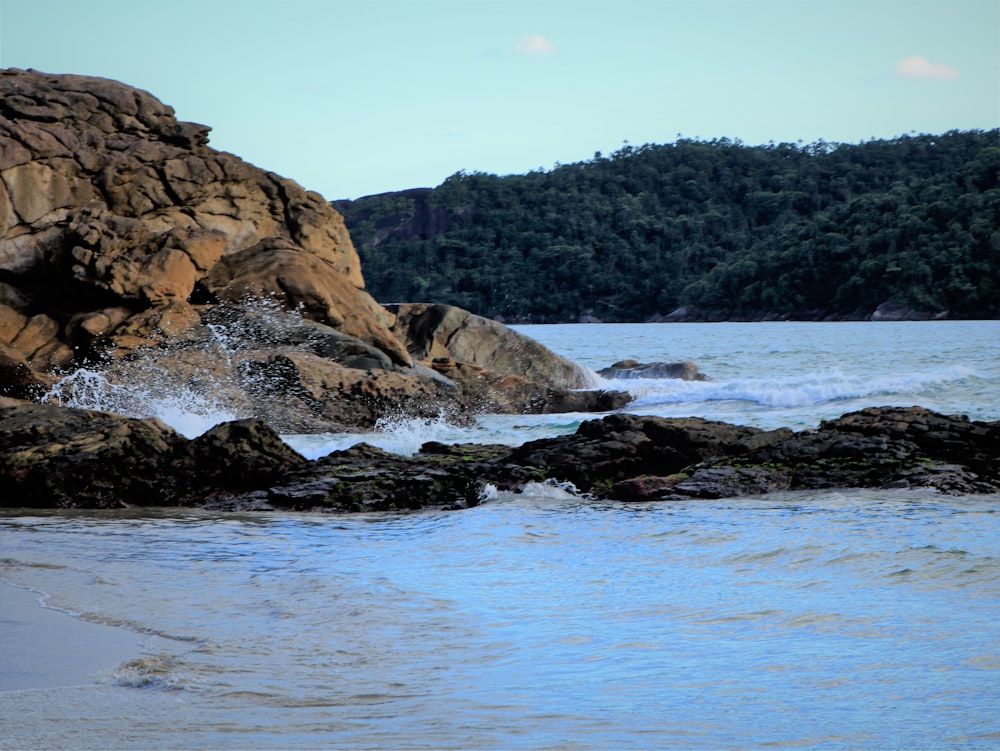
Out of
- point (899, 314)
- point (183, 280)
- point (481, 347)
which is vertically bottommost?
point (481, 347)

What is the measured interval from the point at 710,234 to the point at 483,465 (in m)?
105

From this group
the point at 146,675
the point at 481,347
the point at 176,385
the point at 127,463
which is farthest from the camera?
the point at 481,347

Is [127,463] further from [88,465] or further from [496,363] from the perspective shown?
[496,363]

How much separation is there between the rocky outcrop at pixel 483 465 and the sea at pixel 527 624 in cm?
42

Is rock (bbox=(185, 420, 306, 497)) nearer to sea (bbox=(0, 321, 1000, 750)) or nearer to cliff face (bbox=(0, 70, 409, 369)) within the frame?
sea (bbox=(0, 321, 1000, 750))

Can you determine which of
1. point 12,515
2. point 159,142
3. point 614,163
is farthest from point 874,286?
point 12,515

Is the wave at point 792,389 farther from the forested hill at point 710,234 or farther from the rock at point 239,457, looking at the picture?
the forested hill at point 710,234

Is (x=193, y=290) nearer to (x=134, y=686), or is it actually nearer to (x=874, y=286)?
(x=134, y=686)

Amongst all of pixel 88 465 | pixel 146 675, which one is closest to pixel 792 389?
pixel 88 465

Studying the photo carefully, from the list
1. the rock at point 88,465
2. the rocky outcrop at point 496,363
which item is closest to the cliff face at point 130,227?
the rocky outcrop at point 496,363

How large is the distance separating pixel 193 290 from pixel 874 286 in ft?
227

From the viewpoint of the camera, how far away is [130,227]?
17.5 meters

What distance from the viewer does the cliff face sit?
55.7ft

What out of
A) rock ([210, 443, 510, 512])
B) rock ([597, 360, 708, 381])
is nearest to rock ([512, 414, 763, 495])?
rock ([210, 443, 510, 512])
